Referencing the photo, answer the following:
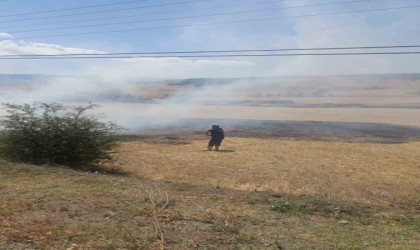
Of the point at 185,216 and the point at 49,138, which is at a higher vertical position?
the point at 49,138

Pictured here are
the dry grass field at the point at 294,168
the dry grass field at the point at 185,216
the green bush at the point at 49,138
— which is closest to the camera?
the dry grass field at the point at 185,216

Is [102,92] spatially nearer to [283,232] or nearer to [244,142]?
[244,142]

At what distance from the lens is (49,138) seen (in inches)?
564

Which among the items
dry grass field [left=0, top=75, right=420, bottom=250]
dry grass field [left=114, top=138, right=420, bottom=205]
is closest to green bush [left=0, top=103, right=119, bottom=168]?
dry grass field [left=0, top=75, right=420, bottom=250]

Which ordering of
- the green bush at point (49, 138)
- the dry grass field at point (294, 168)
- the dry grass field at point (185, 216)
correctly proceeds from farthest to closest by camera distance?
the green bush at point (49, 138), the dry grass field at point (294, 168), the dry grass field at point (185, 216)

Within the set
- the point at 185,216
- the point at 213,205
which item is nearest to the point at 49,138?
the point at 213,205

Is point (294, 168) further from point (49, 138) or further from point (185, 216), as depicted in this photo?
point (185, 216)

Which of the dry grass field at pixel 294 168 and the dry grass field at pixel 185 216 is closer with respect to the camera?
the dry grass field at pixel 185 216

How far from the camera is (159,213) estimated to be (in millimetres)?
6785

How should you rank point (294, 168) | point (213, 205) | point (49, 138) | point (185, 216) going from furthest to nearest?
1. point (294, 168)
2. point (49, 138)
3. point (213, 205)
4. point (185, 216)

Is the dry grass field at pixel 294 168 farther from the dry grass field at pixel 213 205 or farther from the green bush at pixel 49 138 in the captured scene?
the green bush at pixel 49 138

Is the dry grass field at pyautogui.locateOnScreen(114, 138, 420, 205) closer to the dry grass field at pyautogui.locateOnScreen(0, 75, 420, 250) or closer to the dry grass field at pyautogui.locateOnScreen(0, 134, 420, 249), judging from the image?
the dry grass field at pyautogui.locateOnScreen(0, 75, 420, 250)

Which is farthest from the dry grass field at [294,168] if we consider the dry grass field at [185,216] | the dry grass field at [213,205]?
the dry grass field at [185,216]

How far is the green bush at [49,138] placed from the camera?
14242 millimetres
